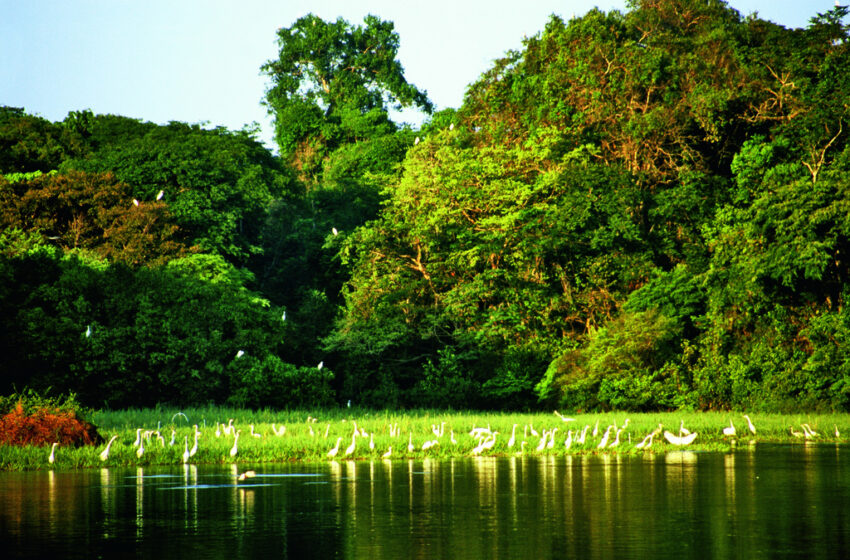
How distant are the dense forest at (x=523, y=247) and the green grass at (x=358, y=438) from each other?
133 inches

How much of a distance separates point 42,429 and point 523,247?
2353cm

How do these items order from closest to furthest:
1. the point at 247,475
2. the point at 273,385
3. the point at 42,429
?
the point at 247,475 → the point at 42,429 → the point at 273,385

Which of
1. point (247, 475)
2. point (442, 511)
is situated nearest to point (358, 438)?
point (247, 475)

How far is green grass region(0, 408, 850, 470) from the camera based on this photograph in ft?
77.3

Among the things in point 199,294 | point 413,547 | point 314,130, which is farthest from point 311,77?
point 413,547

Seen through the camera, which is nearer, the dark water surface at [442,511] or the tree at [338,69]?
the dark water surface at [442,511]

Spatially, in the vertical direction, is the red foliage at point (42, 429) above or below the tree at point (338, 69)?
below

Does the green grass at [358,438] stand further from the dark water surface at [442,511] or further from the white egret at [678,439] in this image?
the dark water surface at [442,511]

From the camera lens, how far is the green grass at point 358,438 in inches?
928

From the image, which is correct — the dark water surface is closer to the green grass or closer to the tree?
the green grass

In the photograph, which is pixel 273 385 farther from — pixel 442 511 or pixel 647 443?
pixel 442 511

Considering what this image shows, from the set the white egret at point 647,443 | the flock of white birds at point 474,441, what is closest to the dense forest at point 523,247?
the flock of white birds at point 474,441

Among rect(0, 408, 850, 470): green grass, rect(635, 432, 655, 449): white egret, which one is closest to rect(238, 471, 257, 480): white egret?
rect(0, 408, 850, 470): green grass

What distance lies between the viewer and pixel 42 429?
2422 centimetres
